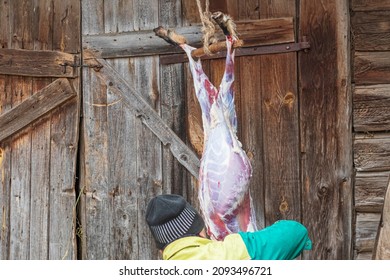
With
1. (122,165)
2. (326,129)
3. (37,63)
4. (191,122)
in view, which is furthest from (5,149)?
(326,129)

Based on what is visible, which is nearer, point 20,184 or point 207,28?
point 207,28

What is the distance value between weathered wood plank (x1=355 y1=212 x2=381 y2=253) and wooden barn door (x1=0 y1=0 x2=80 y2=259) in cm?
199

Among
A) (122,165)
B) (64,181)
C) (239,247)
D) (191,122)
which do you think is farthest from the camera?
(64,181)

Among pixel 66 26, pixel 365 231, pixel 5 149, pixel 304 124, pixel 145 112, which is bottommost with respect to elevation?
pixel 365 231

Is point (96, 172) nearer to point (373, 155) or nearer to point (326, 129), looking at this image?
point (326, 129)

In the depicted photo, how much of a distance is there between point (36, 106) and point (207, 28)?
4.50ft

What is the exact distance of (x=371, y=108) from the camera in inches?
186

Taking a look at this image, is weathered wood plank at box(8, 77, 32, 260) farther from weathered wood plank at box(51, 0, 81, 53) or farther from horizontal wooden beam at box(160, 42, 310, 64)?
horizontal wooden beam at box(160, 42, 310, 64)

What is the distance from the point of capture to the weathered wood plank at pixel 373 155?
4.72 m

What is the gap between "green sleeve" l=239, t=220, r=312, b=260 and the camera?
3.05 m

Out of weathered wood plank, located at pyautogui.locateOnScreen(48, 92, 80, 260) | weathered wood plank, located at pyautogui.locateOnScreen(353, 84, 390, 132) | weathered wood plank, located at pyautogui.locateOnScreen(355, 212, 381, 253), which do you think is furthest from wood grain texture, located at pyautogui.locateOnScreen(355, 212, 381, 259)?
weathered wood plank, located at pyautogui.locateOnScreen(48, 92, 80, 260)

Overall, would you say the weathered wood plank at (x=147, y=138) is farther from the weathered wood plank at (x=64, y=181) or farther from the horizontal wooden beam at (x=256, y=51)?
the weathered wood plank at (x=64, y=181)

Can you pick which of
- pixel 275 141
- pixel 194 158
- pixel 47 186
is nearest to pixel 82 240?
pixel 47 186
